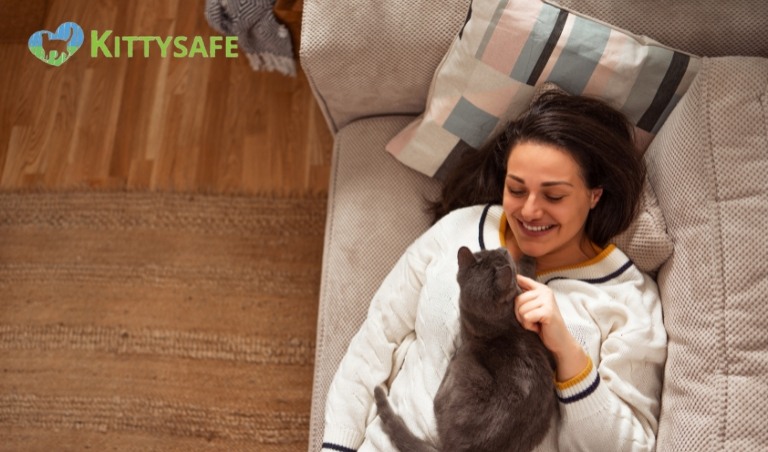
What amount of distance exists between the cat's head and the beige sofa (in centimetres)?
35

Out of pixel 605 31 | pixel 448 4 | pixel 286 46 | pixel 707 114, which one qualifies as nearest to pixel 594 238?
pixel 707 114

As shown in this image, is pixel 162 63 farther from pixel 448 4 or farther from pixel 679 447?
pixel 679 447

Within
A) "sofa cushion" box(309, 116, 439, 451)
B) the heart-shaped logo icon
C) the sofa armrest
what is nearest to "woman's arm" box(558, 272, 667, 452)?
"sofa cushion" box(309, 116, 439, 451)

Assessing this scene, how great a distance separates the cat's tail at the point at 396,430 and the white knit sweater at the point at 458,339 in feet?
0.08

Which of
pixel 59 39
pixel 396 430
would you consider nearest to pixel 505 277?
pixel 396 430

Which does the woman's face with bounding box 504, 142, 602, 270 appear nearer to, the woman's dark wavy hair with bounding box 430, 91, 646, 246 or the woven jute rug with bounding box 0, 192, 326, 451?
the woman's dark wavy hair with bounding box 430, 91, 646, 246

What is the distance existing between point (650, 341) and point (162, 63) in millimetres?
1926

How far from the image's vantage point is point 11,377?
2006 mm

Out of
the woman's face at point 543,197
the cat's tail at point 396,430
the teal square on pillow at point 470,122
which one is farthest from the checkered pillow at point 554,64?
the cat's tail at point 396,430

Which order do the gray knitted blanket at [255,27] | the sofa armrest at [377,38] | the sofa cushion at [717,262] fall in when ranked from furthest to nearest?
the gray knitted blanket at [255,27], the sofa armrest at [377,38], the sofa cushion at [717,262]

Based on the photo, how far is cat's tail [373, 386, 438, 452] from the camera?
4.14 feet

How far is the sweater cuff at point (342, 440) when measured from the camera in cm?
135

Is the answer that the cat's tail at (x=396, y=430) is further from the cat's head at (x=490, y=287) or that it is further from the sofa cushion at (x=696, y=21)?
the sofa cushion at (x=696, y=21)

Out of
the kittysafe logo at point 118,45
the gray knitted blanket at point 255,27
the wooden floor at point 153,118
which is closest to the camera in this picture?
the gray knitted blanket at point 255,27
